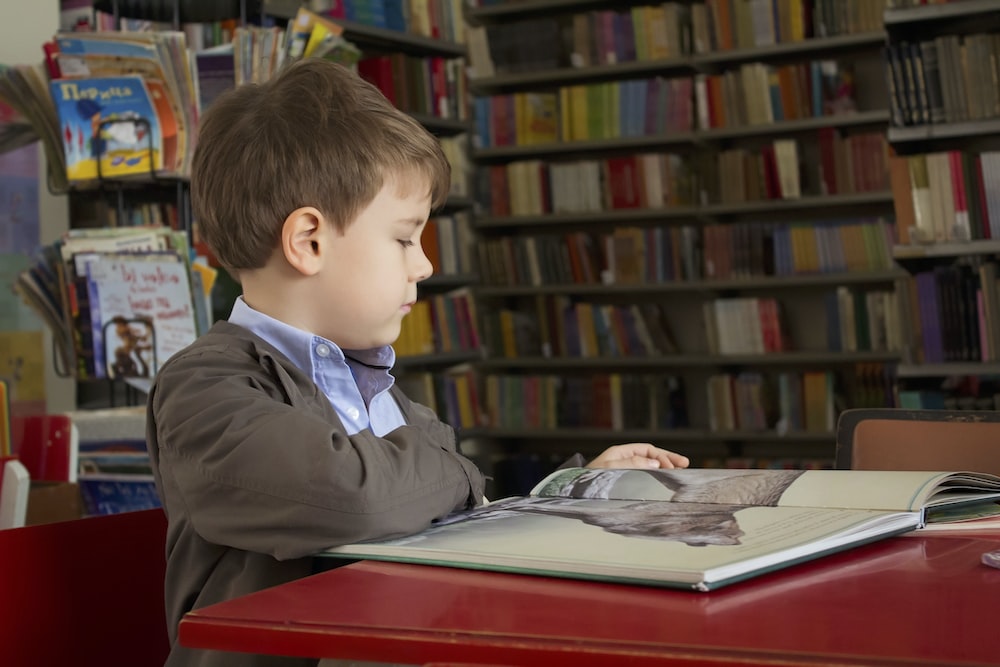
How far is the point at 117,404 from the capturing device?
2854 millimetres

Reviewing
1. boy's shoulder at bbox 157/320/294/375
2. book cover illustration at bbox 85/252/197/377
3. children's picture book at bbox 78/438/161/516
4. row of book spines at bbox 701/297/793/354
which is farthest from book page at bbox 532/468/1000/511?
row of book spines at bbox 701/297/793/354

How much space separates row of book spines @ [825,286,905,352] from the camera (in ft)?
14.8

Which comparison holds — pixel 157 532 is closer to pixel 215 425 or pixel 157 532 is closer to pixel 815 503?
pixel 215 425

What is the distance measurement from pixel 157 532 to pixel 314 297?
0.86ft

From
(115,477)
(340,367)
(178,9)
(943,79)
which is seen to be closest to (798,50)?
(943,79)

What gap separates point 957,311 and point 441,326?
2.09 meters

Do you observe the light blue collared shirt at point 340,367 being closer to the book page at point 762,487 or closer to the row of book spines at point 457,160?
the book page at point 762,487

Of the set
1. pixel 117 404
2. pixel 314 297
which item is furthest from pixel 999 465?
pixel 117 404

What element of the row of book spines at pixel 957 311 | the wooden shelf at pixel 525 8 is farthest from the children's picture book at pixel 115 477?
the wooden shelf at pixel 525 8

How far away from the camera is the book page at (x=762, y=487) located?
0.79m

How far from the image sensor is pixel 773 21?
15.3 feet

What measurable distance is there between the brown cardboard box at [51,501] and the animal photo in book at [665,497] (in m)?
1.37

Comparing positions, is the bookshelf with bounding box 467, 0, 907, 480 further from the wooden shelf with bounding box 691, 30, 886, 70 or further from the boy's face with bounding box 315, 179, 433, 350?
the boy's face with bounding box 315, 179, 433, 350

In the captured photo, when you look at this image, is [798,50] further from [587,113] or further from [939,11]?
[939,11]
